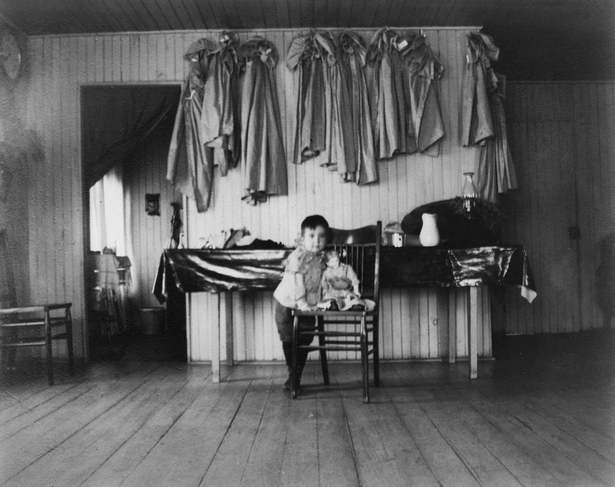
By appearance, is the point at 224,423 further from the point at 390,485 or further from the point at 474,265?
the point at 474,265

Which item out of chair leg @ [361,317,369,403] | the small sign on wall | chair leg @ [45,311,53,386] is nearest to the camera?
chair leg @ [361,317,369,403]

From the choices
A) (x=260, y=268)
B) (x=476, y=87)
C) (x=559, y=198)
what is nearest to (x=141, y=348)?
(x=260, y=268)

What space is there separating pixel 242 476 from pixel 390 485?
54 cm

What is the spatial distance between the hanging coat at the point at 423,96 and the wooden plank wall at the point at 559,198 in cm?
196

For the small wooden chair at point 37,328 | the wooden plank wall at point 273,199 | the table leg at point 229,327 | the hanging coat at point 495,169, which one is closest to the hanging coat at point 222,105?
the wooden plank wall at point 273,199

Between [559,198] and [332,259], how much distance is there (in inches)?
146

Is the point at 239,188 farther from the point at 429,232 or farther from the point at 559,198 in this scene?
the point at 559,198

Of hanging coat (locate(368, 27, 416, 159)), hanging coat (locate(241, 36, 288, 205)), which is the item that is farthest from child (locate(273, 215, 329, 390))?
hanging coat (locate(368, 27, 416, 159))

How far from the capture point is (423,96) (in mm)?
4180

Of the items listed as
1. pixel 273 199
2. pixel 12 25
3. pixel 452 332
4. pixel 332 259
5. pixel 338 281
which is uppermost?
pixel 12 25

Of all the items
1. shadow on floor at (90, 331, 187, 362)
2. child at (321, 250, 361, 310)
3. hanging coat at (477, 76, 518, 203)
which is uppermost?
hanging coat at (477, 76, 518, 203)

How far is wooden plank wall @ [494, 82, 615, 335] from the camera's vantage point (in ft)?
18.8

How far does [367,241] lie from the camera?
3748 mm

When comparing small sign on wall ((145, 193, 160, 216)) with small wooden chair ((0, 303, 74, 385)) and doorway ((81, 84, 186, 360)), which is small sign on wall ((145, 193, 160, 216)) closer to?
doorway ((81, 84, 186, 360))
